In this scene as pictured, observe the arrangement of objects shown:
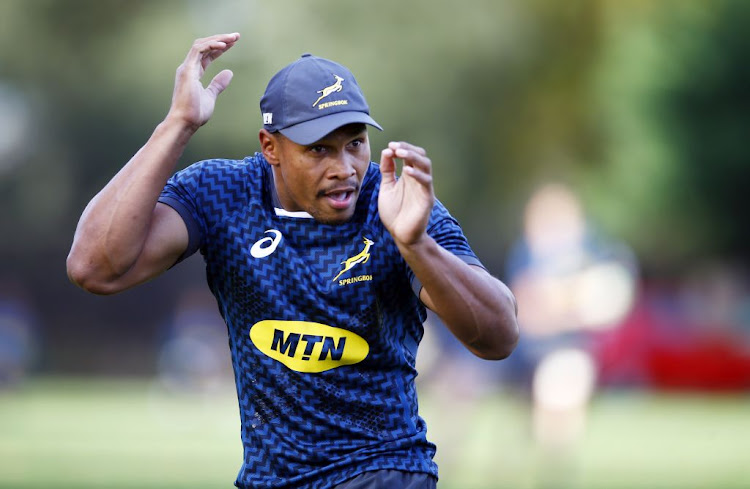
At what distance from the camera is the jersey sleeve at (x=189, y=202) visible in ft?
15.9

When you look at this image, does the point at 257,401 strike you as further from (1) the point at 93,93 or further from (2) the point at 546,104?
(2) the point at 546,104

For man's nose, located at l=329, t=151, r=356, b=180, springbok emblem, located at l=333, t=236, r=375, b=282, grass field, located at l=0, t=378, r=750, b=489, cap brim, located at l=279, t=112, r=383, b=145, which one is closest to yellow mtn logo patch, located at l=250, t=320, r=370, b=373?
springbok emblem, located at l=333, t=236, r=375, b=282

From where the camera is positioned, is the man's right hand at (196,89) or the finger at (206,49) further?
the finger at (206,49)

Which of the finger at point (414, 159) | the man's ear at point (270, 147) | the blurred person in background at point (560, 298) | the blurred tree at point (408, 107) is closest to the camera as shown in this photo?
the finger at point (414, 159)

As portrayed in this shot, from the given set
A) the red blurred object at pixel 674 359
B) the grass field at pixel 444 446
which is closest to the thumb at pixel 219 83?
the grass field at pixel 444 446

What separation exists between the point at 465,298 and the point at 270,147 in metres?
1.11

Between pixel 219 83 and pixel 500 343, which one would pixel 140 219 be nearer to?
pixel 219 83

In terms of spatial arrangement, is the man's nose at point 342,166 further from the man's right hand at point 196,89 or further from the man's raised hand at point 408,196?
the man's right hand at point 196,89

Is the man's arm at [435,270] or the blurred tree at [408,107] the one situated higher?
the blurred tree at [408,107]

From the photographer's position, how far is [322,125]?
4.75m

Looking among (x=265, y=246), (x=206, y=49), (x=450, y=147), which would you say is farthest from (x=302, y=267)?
(x=450, y=147)

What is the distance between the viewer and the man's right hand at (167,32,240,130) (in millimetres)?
4781

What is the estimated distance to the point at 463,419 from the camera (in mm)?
12477

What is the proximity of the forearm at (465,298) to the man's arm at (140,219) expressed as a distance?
97cm
